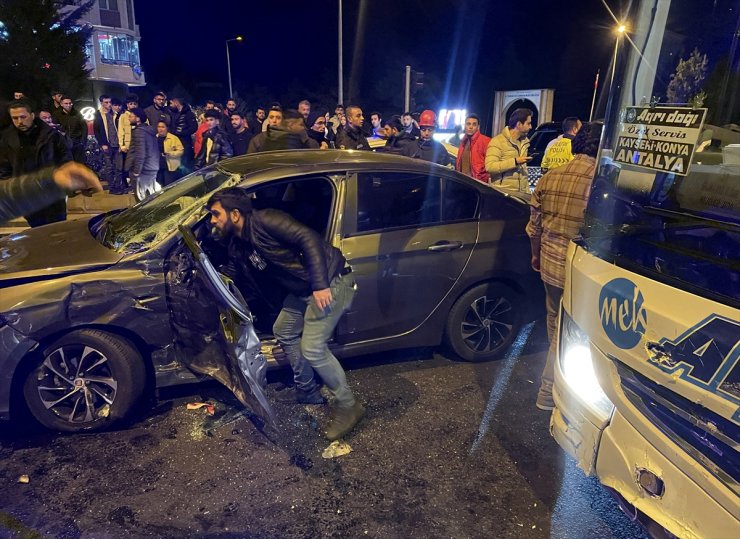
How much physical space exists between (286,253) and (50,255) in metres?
1.48

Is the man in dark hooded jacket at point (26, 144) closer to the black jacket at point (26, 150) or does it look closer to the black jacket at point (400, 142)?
the black jacket at point (26, 150)

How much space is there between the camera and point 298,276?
314cm

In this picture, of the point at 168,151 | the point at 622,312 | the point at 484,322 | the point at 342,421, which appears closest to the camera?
the point at 622,312

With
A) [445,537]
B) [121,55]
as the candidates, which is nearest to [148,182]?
[445,537]

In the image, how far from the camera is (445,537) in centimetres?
257

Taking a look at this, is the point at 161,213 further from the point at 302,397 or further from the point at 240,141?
the point at 240,141

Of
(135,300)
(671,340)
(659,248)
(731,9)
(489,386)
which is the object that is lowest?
(489,386)

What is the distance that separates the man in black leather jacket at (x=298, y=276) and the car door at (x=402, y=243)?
385 millimetres

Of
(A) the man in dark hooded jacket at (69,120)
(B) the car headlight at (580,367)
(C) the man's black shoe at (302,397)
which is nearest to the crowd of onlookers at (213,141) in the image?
(A) the man in dark hooded jacket at (69,120)

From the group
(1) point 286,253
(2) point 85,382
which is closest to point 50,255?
(2) point 85,382

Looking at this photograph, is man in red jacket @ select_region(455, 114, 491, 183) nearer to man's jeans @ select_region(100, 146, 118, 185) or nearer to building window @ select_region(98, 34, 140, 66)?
man's jeans @ select_region(100, 146, 118, 185)

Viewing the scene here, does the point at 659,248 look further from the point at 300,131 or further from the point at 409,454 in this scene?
the point at 300,131

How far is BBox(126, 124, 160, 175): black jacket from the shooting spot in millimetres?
8078

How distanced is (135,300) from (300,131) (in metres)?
3.11
